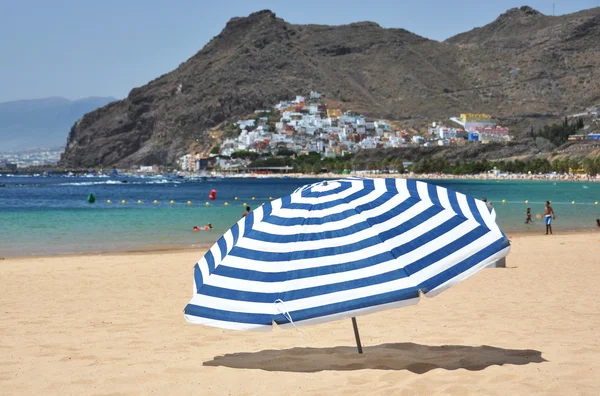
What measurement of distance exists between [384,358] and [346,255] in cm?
160

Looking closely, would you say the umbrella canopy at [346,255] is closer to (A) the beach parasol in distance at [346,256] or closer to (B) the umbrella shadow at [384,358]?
(A) the beach parasol in distance at [346,256]

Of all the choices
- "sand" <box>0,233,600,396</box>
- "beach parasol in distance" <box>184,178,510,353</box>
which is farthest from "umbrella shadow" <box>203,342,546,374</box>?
"beach parasol in distance" <box>184,178,510,353</box>

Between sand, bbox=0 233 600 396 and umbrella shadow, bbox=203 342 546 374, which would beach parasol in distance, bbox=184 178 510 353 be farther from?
umbrella shadow, bbox=203 342 546 374

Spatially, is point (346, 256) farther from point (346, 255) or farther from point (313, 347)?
point (313, 347)

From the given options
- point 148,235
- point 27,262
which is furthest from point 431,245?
point 148,235

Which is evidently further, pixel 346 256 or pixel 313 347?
pixel 313 347

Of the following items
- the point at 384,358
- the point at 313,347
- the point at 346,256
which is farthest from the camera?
the point at 313,347

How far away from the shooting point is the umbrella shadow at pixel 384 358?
267 inches

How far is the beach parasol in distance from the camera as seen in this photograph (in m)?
5.79

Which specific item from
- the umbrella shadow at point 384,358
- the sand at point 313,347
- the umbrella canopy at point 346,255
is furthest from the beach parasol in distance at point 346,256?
the umbrella shadow at point 384,358

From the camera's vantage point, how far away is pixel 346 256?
5.91 meters

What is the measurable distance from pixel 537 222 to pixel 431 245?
31.0 m

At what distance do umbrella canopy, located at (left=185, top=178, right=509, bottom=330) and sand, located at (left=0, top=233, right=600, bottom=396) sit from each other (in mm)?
709

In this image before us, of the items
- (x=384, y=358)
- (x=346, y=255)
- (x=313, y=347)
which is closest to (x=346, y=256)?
(x=346, y=255)
